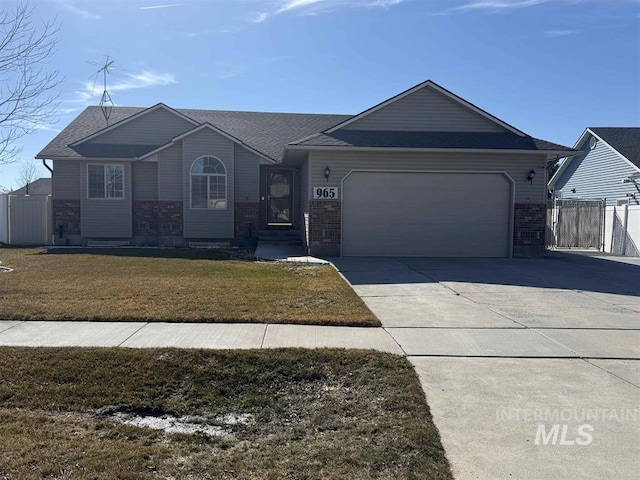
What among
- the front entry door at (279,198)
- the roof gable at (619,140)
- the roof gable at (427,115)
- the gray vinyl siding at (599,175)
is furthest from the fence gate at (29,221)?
the gray vinyl siding at (599,175)

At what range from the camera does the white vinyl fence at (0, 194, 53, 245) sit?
19.4 m

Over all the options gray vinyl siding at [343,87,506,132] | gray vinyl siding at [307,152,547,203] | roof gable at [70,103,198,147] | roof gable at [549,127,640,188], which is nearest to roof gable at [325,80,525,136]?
gray vinyl siding at [343,87,506,132]

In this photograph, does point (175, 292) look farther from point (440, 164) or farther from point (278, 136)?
point (278, 136)

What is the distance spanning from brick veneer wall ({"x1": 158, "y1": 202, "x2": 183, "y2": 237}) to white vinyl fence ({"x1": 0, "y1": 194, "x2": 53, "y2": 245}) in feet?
14.2

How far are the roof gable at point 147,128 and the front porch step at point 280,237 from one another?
5.43m

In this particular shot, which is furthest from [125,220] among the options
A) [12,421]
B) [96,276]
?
[12,421]

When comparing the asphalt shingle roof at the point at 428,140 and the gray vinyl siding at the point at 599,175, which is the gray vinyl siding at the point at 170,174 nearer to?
the asphalt shingle roof at the point at 428,140

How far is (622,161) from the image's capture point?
25109 millimetres

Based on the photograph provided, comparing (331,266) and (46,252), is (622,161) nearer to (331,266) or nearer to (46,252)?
(331,266)

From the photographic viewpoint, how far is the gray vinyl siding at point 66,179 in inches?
750

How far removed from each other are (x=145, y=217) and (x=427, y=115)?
1102cm

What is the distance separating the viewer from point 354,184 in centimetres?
1536

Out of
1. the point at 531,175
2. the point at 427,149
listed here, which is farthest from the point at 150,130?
the point at 531,175

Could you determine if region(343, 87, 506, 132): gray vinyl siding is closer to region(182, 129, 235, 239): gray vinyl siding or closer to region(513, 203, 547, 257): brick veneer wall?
region(513, 203, 547, 257): brick veneer wall
